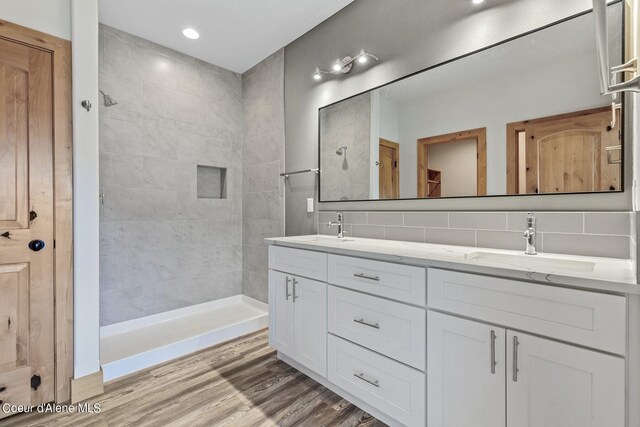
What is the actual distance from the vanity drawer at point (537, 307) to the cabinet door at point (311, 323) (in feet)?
2.41

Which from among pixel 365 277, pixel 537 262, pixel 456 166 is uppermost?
pixel 456 166

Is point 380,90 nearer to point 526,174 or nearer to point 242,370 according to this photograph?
point 526,174

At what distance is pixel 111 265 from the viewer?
103 inches

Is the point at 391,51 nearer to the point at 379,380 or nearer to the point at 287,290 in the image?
the point at 287,290

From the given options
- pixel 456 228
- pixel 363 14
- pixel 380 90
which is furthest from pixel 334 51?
pixel 456 228

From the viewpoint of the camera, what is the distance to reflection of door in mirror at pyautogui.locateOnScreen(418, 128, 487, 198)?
1.69m

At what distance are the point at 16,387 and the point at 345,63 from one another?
2.90 meters

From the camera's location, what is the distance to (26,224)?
165 centimetres

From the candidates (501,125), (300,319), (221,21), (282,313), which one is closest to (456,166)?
(501,125)

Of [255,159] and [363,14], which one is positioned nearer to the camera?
[363,14]

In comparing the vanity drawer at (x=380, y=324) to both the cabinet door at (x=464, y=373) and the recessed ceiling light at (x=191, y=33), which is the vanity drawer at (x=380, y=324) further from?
the recessed ceiling light at (x=191, y=33)

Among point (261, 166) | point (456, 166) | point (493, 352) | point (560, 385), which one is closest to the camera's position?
point (560, 385)

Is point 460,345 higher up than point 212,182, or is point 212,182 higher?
point 212,182

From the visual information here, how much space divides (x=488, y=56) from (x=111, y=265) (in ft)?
10.6
